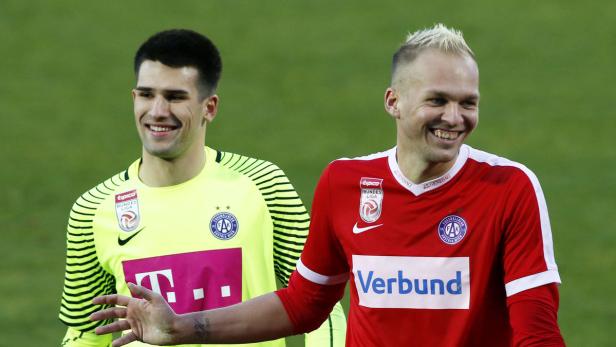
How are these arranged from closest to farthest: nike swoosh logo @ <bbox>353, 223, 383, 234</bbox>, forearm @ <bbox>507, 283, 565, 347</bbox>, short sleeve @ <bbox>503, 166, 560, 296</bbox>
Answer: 1. forearm @ <bbox>507, 283, 565, 347</bbox>
2. short sleeve @ <bbox>503, 166, 560, 296</bbox>
3. nike swoosh logo @ <bbox>353, 223, 383, 234</bbox>

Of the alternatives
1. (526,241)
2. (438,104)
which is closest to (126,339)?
(438,104)

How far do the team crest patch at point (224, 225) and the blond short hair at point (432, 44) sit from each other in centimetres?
159

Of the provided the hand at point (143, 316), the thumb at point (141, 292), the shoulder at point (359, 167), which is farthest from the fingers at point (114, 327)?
the shoulder at point (359, 167)

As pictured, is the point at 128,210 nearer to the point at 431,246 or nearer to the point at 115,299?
the point at 115,299

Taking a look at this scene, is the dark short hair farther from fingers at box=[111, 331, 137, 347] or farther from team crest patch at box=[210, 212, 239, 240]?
fingers at box=[111, 331, 137, 347]

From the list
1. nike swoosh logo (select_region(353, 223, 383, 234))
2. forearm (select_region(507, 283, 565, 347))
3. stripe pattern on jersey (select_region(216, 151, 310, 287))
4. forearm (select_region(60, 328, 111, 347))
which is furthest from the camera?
forearm (select_region(60, 328, 111, 347))

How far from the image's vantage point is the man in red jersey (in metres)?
7.01

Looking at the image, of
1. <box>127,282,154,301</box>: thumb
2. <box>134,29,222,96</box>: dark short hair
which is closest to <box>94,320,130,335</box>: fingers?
<box>127,282,154,301</box>: thumb

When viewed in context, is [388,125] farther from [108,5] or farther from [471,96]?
[471,96]

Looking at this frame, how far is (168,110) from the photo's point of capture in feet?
28.5

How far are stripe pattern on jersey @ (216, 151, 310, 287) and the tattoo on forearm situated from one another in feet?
4.14

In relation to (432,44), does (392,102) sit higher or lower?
lower

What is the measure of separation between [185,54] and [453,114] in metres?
2.21

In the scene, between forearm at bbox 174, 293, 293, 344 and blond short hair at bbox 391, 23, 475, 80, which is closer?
blond short hair at bbox 391, 23, 475, 80
